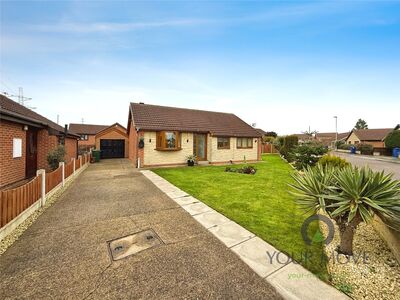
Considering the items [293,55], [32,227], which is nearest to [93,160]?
[32,227]

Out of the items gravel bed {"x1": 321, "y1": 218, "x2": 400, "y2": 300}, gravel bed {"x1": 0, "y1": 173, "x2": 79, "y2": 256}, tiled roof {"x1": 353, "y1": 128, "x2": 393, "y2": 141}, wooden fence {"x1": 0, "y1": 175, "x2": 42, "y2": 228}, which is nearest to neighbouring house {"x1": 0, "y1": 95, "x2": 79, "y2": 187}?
gravel bed {"x1": 0, "y1": 173, "x2": 79, "y2": 256}

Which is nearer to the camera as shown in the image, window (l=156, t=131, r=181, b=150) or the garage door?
window (l=156, t=131, r=181, b=150)

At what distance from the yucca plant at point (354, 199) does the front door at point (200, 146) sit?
46.5 ft

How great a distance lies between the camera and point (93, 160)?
18.8 meters

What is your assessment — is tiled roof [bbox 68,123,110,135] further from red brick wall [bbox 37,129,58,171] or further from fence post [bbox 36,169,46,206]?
fence post [bbox 36,169,46,206]

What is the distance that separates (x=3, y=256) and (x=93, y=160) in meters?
17.2

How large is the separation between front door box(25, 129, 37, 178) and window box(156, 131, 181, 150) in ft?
26.1

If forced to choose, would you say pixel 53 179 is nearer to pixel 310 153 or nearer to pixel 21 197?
pixel 21 197

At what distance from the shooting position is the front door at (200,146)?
17.7 metres

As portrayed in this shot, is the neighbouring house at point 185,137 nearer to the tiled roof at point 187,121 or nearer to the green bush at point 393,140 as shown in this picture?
the tiled roof at point 187,121

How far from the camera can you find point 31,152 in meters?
10.4

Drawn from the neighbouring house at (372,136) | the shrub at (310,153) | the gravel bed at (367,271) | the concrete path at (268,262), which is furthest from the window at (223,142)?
the neighbouring house at (372,136)

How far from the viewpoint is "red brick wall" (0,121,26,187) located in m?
7.42

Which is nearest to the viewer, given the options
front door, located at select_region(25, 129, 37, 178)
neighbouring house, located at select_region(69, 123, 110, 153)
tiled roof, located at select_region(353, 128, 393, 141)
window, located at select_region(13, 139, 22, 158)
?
window, located at select_region(13, 139, 22, 158)
